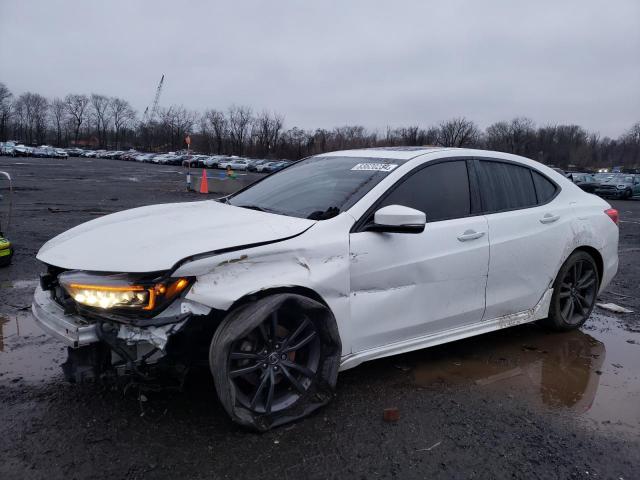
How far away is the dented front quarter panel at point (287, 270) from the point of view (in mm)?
2633

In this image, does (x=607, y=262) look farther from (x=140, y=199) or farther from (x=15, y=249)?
(x=140, y=199)

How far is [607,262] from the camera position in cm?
485

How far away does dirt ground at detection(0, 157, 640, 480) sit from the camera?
2.57 meters

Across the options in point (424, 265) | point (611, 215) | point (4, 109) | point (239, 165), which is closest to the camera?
point (424, 265)

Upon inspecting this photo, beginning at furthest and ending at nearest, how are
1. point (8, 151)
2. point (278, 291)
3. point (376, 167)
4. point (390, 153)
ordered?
point (8, 151), point (390, 153), point (376, 167), point (278, 291)

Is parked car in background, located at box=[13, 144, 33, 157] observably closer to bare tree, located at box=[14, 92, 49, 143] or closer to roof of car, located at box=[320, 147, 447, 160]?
bare tree, located at box=[14, 92, 49, 143]

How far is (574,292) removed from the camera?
4.63m

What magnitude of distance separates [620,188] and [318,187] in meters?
30.3

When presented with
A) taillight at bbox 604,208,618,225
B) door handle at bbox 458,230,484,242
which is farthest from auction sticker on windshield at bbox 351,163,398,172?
taillight at bbox 604,208,618,225

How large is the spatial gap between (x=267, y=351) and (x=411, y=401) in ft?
3.60

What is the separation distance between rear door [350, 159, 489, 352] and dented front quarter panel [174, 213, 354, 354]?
0.28 feet

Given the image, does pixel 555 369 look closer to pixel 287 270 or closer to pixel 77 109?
pixel 287 270

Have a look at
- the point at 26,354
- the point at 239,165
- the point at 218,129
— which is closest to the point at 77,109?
the point at 218,129

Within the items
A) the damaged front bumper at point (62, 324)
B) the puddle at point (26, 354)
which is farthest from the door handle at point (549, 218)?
the puddle at point (26, 354)
